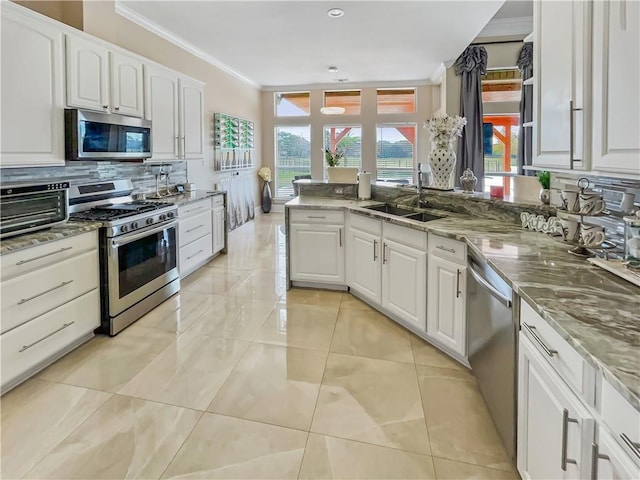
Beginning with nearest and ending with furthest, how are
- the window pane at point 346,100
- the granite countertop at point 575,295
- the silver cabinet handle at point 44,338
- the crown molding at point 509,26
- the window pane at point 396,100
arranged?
the granite countertop at point 575,295
the silver cabinet handle at point 44,338
the crown molding at point 509,26
the window pane at point 396,100
the window pane at point 346,100

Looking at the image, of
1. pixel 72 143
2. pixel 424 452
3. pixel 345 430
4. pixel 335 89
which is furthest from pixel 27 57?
pixel 335 89

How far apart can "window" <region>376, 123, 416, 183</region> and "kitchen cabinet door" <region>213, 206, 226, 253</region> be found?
14.8 feet

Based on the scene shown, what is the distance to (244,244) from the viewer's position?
6.25 m

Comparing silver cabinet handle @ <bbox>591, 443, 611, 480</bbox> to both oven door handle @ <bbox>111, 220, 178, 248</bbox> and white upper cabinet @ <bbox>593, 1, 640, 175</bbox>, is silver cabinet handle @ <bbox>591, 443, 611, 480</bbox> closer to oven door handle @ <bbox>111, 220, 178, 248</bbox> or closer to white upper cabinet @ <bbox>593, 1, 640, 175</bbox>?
white upper cabinet @ <bbox>593, 1, 640, 175</bbox>

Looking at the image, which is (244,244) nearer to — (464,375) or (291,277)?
(291,277)

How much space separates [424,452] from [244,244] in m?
4.82

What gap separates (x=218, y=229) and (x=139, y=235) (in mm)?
1964

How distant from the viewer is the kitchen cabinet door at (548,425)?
108cm

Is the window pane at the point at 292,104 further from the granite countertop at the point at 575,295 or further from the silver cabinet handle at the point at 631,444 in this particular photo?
the silver cabinet handle at the point at 631,444

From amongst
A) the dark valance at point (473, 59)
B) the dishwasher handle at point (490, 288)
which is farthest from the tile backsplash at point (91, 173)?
the dark valance at point (473, 59)

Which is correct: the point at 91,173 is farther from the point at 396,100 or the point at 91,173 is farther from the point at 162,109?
the point at 396,100

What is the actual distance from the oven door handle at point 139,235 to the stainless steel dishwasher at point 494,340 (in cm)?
253

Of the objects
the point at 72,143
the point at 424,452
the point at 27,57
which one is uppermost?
the point at 27,57

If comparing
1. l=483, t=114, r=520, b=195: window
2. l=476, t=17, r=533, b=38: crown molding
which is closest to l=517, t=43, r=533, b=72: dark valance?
l=476, t=17, r=533, b=38: crown molding
